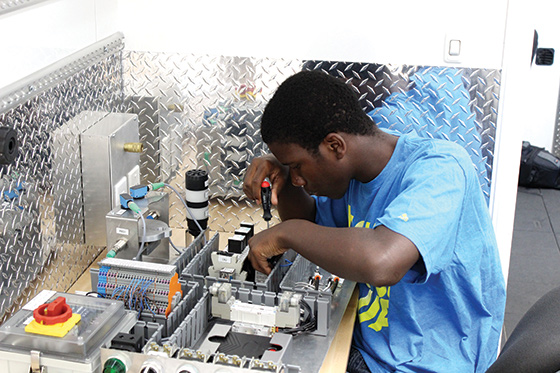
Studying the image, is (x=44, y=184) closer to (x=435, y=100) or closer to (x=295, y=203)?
(x=295, y=203)

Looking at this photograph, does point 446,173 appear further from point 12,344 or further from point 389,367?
point 12,344

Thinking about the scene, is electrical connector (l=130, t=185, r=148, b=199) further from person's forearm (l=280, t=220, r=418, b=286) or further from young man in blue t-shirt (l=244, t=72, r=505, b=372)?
person's forearm (l=280, t=220, r=418, b=286)

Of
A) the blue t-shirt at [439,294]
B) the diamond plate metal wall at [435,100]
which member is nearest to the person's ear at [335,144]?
the blue t-shirt at [439,294]

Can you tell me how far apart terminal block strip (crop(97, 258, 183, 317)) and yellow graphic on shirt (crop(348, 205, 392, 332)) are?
48 centimetres

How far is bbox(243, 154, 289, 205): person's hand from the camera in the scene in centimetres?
187

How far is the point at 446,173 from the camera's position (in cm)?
149

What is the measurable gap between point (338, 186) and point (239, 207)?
85 centimetres

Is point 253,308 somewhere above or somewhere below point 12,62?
below

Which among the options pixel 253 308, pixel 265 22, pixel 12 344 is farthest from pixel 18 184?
pixel 265 22

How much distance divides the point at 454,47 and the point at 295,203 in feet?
2.47

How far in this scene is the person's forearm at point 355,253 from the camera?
1361mm

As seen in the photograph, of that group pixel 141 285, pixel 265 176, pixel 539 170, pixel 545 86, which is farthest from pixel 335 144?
pixel 545 86

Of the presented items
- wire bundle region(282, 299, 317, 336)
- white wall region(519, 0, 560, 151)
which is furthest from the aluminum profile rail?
white wall region(519, 0, 560, 151)

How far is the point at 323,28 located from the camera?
7.23ft
